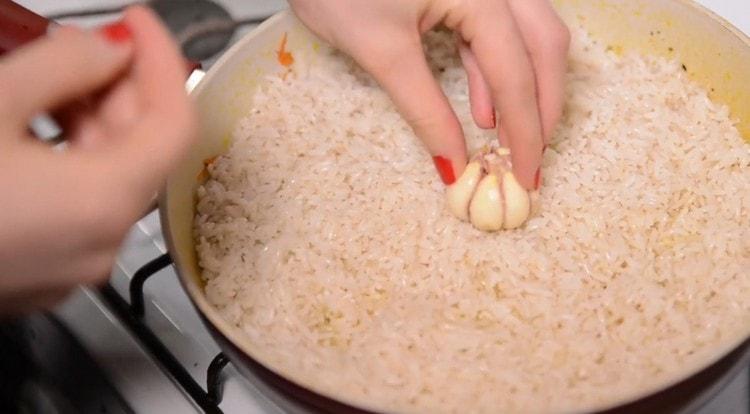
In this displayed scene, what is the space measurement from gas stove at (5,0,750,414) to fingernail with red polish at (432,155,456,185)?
26cm

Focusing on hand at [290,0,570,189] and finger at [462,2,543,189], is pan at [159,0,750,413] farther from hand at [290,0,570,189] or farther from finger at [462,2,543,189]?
finger at [462,2,543,189]

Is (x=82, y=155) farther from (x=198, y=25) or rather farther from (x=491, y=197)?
(x=198, y=25)

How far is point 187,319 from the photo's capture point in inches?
34.3

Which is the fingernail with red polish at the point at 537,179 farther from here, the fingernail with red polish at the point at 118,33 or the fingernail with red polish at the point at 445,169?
the fingernail with red polish at the point at 118,33

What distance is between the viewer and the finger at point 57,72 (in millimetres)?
510

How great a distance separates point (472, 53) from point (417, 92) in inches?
4.1

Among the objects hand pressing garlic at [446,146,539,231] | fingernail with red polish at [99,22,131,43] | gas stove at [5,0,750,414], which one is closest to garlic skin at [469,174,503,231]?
hand pressing garlic at [446,146,539,231]

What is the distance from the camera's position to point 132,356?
841 mm

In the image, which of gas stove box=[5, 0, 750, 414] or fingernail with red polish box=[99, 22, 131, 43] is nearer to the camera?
fingernail with red polish box=[99, 22, 131, 43]

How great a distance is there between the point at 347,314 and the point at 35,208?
347 mm

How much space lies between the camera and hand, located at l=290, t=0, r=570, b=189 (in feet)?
2.54

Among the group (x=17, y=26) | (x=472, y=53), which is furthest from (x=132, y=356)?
(x=472, y=53)

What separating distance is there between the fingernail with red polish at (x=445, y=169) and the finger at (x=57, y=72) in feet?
1.14

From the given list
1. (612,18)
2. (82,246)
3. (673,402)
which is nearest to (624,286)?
(673,402)
